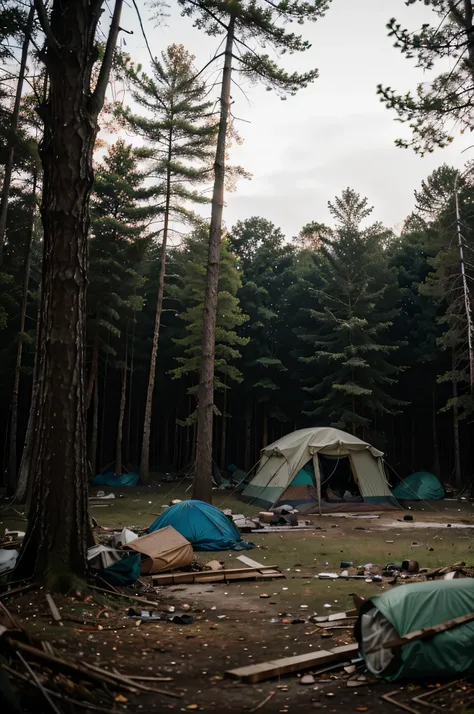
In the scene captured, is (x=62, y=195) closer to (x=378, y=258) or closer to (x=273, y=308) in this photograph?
(x=378, y=258)

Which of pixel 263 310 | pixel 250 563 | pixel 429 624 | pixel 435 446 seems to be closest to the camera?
pixel 429 624

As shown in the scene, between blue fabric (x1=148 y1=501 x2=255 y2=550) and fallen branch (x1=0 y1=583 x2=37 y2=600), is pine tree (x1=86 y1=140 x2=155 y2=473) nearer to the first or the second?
blue fabric (x1=148 y1=501 x2=255 y2=550)

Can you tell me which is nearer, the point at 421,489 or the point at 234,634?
the point at 234,634

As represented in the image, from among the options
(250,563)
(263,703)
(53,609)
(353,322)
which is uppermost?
(353,322)

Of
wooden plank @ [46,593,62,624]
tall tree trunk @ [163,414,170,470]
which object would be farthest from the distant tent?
wooden plank @ [46,593,62,624]

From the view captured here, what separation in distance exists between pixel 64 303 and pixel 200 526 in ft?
16.6

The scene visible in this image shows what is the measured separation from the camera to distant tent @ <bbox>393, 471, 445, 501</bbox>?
1830 centimetres

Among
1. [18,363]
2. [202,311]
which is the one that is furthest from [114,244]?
[18,363]

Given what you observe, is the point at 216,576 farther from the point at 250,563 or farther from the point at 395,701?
the point at 395,701

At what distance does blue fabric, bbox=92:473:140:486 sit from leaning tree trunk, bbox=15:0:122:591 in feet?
47.3

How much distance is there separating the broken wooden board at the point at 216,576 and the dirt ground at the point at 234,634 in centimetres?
13

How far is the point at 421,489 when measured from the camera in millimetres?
18500

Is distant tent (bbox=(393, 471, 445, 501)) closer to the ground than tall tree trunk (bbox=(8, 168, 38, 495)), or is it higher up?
closer to the ground

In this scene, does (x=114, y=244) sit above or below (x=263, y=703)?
above
